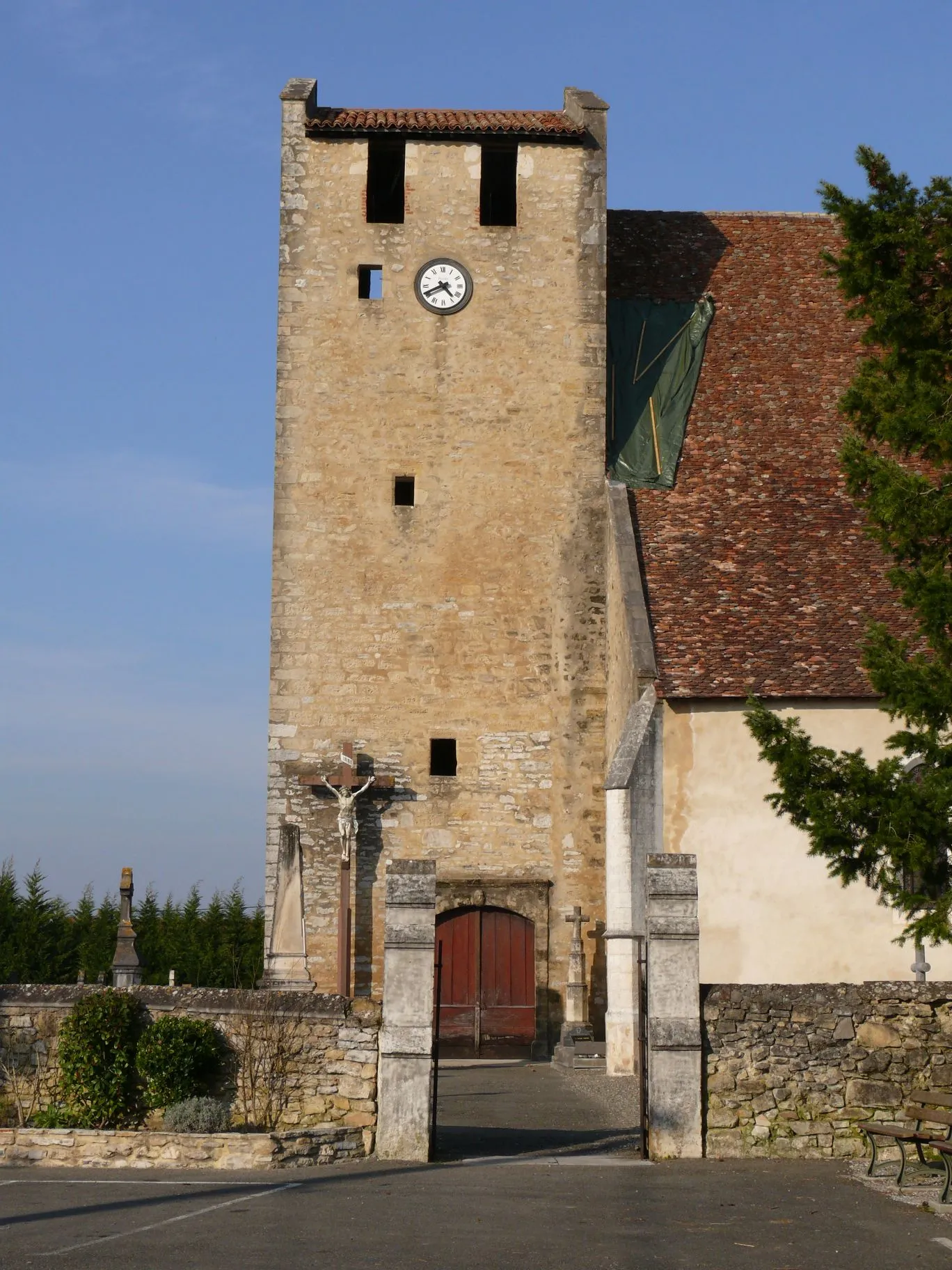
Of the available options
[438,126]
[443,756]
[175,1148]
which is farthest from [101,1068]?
[438,126]

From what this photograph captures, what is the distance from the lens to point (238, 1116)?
11.4m

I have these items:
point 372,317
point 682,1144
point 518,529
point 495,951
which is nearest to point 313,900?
point 495,951

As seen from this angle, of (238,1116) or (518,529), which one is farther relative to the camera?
(518,529)

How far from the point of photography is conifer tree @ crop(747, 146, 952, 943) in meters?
11.0

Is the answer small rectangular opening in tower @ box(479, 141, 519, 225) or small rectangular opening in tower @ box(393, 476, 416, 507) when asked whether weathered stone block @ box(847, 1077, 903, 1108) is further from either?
small rectangular opening in tower @ box(479, 141, 519, 225)

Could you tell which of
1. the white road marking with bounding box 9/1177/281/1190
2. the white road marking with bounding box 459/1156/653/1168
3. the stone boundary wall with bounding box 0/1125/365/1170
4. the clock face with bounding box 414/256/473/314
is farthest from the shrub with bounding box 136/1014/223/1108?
the clock face with bounding box 414/256/473/314

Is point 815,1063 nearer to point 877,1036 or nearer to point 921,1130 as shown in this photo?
point 877,1036

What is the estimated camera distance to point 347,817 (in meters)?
19.8

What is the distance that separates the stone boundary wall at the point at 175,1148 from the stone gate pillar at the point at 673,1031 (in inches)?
80.0

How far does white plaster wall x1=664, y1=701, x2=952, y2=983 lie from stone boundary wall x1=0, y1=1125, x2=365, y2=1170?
6.74 metres

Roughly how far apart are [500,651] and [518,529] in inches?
62.6

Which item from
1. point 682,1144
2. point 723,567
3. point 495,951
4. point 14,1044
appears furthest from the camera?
point 495,951

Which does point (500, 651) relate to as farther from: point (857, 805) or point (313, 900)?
point (857, 805)

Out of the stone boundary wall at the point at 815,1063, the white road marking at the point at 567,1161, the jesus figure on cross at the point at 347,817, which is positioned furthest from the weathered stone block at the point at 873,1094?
the jesus figure on cross at the point at 347,817
